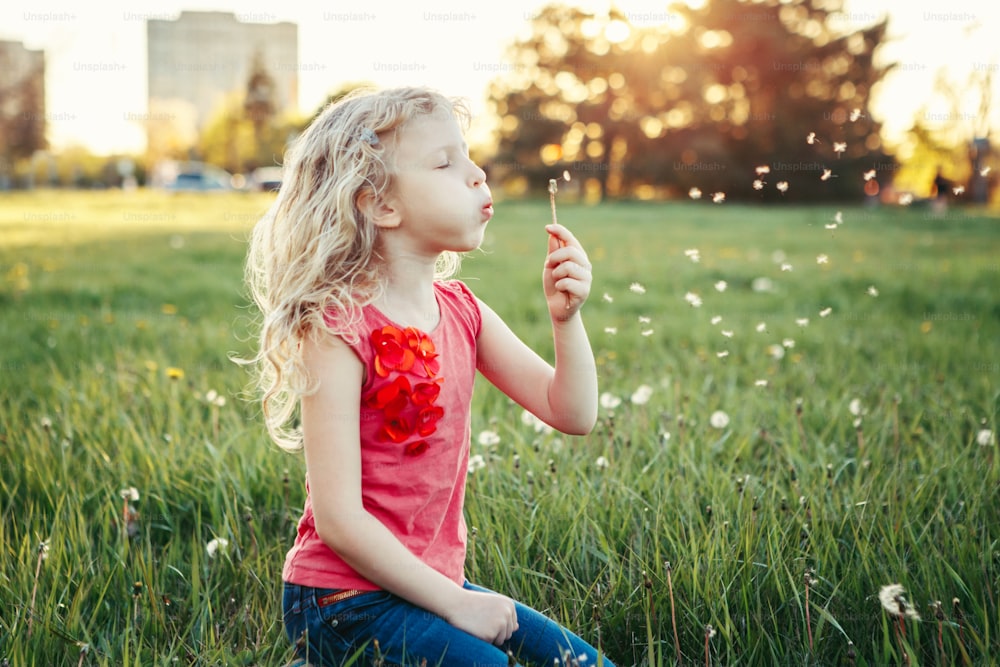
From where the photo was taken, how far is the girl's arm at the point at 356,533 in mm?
1524

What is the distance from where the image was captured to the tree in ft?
106

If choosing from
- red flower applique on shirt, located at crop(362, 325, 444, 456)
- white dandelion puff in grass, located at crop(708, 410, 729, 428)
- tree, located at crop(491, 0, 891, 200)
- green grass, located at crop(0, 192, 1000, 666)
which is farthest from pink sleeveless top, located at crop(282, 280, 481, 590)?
tree, located at crop(491, 0, 891, 200)

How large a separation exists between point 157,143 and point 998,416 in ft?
193

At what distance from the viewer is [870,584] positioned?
194 cm

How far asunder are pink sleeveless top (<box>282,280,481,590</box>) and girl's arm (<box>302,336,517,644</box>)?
5 cm

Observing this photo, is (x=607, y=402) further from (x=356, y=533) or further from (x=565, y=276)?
(x=356, y=533)

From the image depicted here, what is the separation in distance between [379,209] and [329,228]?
0.34 feet

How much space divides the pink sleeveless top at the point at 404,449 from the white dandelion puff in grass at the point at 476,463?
2.51ft

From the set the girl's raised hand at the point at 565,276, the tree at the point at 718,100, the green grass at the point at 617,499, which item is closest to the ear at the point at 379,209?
the girl's raised hand at the point at 565,276

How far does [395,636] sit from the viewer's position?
1562 mm

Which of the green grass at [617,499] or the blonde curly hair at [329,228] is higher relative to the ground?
the blonde curly hair at [329,228]

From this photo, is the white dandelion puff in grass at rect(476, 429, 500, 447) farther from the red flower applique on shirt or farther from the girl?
the red flower applique on shirt

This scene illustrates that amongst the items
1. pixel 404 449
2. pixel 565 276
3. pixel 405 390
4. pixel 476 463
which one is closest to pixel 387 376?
pixel 405 390

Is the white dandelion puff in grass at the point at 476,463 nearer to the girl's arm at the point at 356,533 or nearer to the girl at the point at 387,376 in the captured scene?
the girl at the point at 387,376
